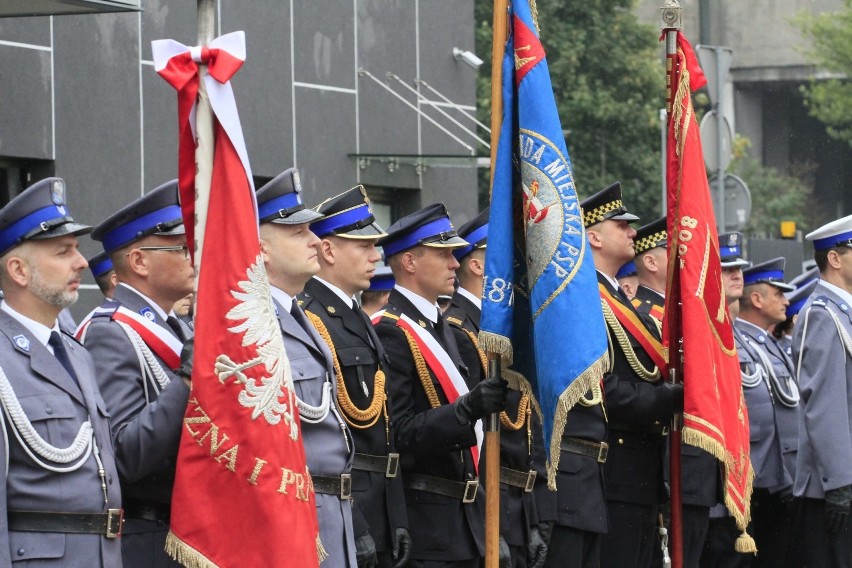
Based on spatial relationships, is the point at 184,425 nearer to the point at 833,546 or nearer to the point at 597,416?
the point at 597,416

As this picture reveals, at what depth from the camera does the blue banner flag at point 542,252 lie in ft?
20.9

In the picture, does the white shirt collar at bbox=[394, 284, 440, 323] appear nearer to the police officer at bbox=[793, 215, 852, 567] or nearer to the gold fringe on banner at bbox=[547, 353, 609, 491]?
the gold fringe on banner at bbox=[547, 353, 609, 491]

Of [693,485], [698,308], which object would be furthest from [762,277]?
[698,308]

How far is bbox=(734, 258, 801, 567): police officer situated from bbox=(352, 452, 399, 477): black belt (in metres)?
3.97

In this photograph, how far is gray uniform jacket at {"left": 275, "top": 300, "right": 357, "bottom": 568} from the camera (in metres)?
5.96

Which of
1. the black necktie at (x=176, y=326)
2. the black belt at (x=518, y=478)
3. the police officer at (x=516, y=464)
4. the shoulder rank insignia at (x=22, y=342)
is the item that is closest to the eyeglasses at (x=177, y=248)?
the black necktie at (x=176, y=326)

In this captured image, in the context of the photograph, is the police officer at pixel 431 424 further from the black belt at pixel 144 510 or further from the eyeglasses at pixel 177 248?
the black belt at pixel 144 510

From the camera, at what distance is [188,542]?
5.17 m

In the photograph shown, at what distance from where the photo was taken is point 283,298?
20.3ft

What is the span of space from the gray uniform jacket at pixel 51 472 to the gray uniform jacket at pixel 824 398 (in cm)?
493

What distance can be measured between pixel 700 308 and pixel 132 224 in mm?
3170

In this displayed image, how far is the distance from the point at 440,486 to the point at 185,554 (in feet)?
7.25

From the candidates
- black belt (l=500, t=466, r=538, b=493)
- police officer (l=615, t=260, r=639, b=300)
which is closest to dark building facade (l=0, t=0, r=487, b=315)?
police officer (l=615, t=260, r=639, b=300)

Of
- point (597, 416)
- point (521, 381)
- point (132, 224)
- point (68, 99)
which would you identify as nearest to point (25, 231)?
point (132, 224)
